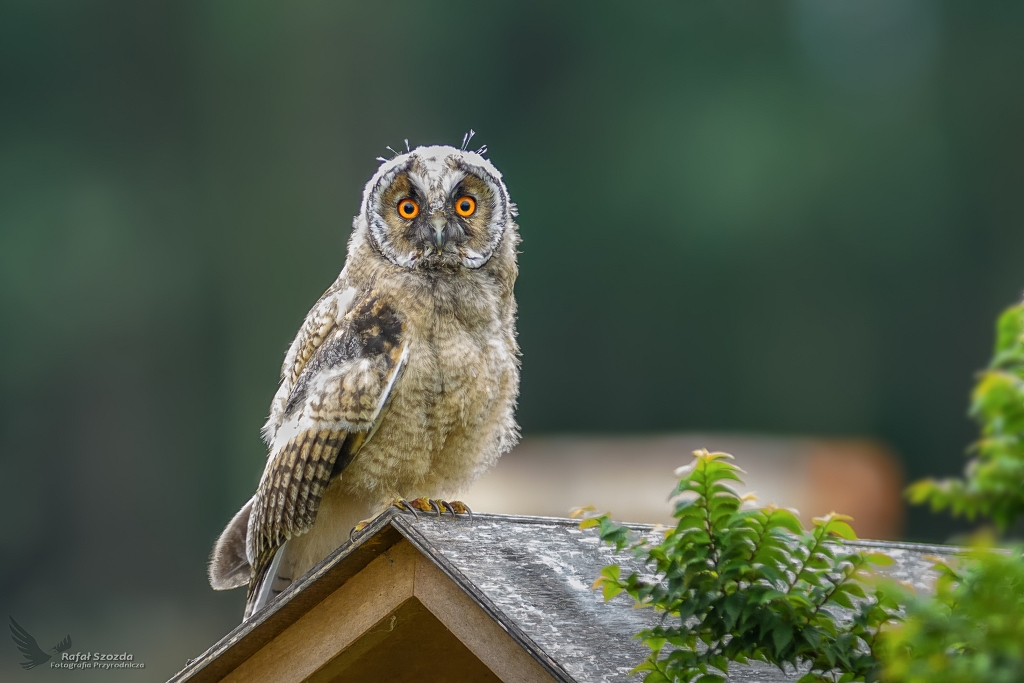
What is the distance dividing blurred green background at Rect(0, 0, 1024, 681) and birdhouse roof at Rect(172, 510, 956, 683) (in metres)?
12.4

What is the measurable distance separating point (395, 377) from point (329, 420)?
0.18 metres

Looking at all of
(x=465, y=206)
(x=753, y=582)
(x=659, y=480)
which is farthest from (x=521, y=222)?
(x=753, y=582)

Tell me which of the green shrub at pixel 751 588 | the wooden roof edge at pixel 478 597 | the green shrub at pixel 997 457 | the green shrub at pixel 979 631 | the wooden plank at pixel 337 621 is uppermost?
the green shrub at pixel 997 457

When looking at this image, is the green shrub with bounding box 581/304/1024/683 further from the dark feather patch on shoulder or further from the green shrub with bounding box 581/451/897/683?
the dark feather patch on shoulder

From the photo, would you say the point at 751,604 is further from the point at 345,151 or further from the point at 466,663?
the point at 345,151

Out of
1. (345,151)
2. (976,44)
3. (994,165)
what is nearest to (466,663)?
(345,151)

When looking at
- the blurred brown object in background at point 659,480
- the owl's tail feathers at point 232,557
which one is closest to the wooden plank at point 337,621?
the owl's tail feathers at point 232,557

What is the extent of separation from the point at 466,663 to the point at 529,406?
13.7 meters

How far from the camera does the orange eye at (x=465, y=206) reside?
2973 mm

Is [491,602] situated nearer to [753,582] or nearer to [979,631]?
[753,582]

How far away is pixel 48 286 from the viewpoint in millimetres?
15469

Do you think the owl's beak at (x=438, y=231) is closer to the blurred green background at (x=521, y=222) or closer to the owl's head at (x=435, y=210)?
the owl's head at (x=435, y=210)

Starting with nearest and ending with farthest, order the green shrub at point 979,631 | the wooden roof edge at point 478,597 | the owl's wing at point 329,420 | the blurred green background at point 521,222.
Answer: the green shrub at point 979,631, the wooden roof edge at point 478,597, the owl's wing at point 329,420, the blurred green background at point 521,222

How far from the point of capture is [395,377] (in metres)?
2.67
